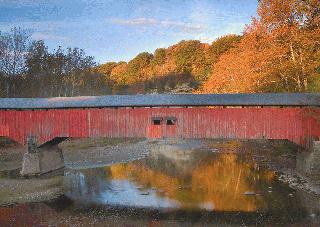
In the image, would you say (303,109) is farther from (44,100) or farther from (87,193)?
(44,100)

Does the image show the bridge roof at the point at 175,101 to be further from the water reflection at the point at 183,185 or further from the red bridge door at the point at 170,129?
the water reflection at the point at 183,185

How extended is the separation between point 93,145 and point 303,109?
948 inches

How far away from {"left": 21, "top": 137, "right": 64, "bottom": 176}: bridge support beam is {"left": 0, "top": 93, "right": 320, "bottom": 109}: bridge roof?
2.68m

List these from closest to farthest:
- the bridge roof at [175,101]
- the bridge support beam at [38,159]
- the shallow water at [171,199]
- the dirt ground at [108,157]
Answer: the shallow water at [171,199] < the dirt ground at [108,157] < the bridge roof at [175,101] < the bridge support beam at [38,159]

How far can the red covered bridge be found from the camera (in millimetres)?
22250

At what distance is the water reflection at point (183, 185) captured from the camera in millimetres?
19211

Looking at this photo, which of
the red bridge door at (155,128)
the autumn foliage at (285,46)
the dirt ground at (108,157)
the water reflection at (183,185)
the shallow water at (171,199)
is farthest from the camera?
the autumn foliage at (285,46)

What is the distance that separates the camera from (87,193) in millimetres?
21656

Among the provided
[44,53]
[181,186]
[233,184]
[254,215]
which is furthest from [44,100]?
[44,53]

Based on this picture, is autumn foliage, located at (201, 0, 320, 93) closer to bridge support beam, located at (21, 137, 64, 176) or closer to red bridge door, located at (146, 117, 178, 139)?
red bridge door, located at (146, 117, 178, 139)

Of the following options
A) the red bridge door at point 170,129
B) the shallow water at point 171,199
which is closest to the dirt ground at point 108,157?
the shallow water at point 171,199

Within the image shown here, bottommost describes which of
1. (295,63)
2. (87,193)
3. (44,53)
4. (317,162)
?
(87,193)

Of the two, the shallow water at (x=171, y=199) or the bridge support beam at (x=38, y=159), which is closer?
the shallow water at (x=171, y=199)

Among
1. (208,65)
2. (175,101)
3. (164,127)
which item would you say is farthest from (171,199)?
(208,65)
